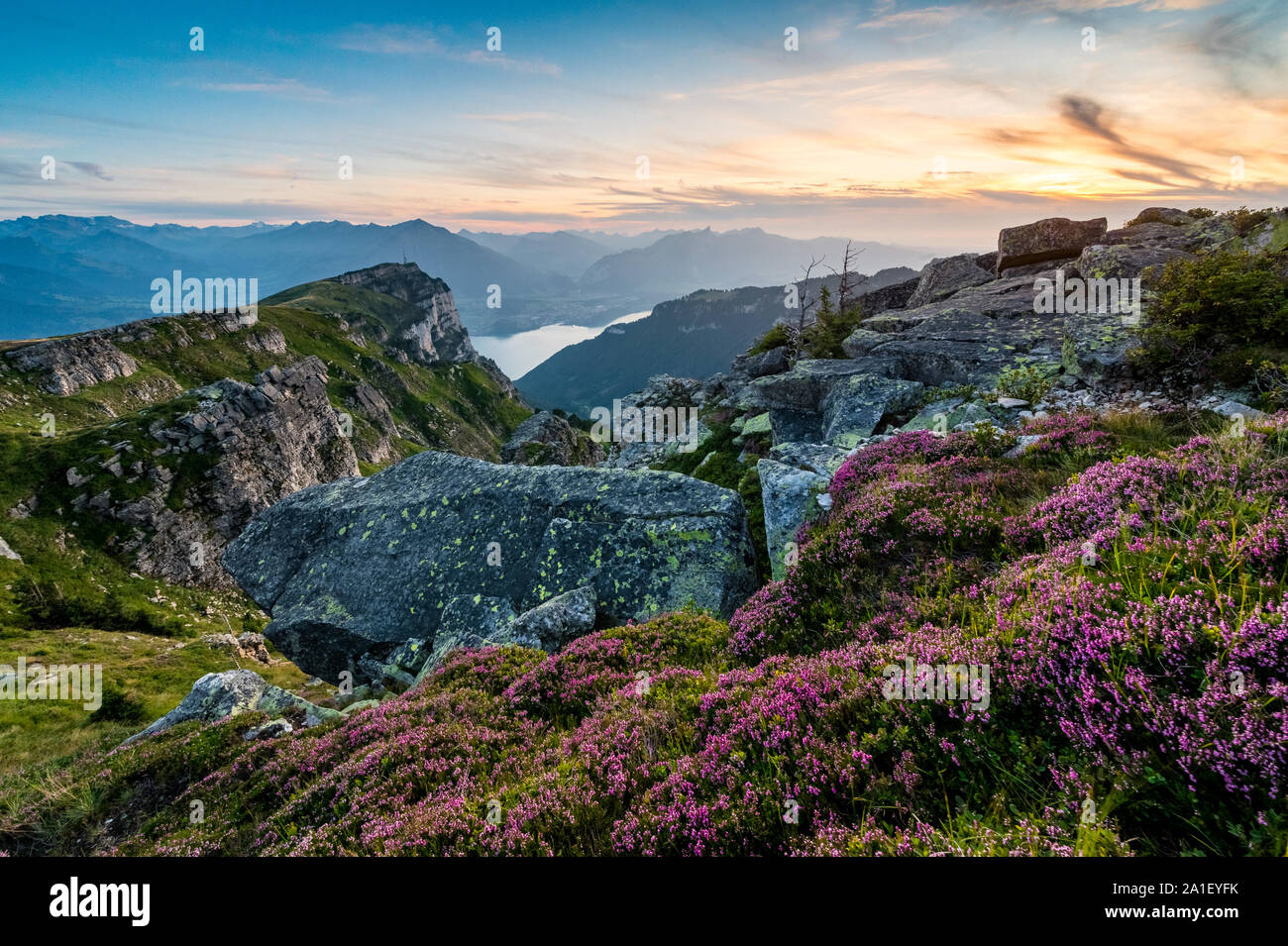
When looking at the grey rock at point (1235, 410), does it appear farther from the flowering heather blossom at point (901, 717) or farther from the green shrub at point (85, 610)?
the green shrub at point (85, 610)

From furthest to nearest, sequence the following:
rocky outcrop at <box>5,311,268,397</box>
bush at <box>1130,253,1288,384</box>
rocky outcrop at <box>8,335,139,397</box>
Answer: rocky outcrop at <box>5,311,268,397</box> < rocky outcrop at <box>8,335,139,397</box> < bush at <box>1130,253,1288,384</box>

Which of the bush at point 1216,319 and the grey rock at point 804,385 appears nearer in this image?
the bush at point 1216,319

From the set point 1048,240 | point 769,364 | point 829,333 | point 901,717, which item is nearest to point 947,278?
point 1048,240

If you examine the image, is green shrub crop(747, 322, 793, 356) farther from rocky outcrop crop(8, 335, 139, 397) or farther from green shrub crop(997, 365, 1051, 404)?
rocky outcrop crop(8, 335, 139, 397)

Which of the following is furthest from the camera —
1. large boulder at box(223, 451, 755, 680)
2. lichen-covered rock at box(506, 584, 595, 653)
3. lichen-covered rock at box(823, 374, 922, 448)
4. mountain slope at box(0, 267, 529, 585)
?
mountain slope at box(0, 267, 529, 585)

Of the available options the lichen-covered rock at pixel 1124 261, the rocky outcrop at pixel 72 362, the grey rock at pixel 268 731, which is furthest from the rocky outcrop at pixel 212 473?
the lichen-covered rock at pixel 1124 261

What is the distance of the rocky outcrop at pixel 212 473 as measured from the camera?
63.3 meters

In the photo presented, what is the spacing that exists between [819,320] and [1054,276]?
9.80m

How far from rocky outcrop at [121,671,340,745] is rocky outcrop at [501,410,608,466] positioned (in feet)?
358

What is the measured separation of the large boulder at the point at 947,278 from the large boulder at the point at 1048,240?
8.27ft

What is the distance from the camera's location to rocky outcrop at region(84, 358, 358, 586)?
6334cm

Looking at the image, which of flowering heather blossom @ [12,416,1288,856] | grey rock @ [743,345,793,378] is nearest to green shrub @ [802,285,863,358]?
grey rock @ [743,345,793,378]

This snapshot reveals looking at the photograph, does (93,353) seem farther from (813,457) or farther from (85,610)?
(813,457)
